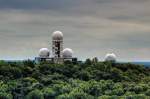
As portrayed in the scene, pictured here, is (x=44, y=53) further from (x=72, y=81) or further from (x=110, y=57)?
(x=72, y=81)

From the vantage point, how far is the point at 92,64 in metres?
106

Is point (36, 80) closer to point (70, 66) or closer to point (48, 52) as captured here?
point (70, 66)

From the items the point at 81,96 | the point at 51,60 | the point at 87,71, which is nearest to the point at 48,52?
the point at 51,60

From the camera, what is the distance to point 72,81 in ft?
270

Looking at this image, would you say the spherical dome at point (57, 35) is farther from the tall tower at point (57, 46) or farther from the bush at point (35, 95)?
the bush at point (35, 95)

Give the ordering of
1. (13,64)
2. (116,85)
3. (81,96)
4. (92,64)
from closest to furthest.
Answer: (81,96)
(116,85)
(13,64)
(92,64)

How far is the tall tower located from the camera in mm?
107000

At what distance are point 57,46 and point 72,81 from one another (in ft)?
86.6

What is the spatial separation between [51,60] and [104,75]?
18879mm

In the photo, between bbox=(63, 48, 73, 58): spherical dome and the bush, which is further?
bbox=(63, 48, 73, 58): spherical dome

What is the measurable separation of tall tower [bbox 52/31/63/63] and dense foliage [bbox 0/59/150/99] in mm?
3534

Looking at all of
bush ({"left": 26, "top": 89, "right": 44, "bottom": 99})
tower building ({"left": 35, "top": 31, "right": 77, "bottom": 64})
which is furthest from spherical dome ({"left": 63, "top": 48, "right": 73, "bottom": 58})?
bush ({"left": 26, "top": 89, "right": 44, "bottom": 99})

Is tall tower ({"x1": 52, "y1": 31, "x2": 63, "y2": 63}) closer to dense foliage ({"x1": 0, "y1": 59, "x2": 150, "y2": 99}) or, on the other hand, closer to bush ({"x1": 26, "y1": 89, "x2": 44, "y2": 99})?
dense foliage ({"x1": 0, "y1": 59, "x2": 150, "y2": 99})

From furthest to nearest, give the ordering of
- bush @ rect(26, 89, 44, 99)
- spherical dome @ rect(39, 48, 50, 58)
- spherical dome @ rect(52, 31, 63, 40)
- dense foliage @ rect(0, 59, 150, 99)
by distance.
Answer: spherical dome @ rect(39, 48, 50, 58) < spherical dome @ rect(52, 31, 63, 40) < dense foliage @ rect(0, 59, 150, 99) < bush @ rect(26, 89, 44, 99)
